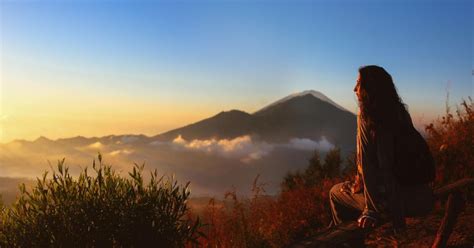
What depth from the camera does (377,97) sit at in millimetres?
4297

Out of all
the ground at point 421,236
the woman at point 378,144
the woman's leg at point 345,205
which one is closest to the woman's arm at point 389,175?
the woman at point 378,144

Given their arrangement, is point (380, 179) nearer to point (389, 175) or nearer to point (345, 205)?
point (389, 175)

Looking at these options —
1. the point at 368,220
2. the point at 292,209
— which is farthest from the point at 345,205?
the point at 292,209

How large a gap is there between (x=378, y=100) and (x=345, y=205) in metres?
1.12

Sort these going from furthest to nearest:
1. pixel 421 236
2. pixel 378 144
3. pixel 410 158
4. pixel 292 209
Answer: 1. pixel 292 209
2. pixel 421 236
3. pixel 410 158
4. pixel 378 144

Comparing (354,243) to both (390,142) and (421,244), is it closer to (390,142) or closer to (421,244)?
(390,142)

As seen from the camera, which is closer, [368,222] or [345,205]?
[368,222]

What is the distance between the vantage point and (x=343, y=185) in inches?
193

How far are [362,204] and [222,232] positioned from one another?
2.44m

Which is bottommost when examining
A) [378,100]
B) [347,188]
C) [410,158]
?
[347,188]

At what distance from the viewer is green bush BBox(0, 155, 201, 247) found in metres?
4.46

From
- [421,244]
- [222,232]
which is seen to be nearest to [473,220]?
[421,244]

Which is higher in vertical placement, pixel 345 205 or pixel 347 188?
pixel 347 188

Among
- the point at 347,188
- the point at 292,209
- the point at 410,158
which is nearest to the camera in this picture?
the point at 410,158
